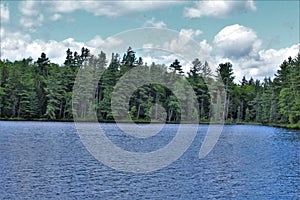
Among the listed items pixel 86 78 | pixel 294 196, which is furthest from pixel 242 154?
pixel 86 78

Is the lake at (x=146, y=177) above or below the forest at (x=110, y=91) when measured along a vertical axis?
below

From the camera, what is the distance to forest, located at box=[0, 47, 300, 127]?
317 ft

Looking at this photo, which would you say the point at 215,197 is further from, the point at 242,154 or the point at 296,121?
the point at 296,121

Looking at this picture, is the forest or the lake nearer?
the lake

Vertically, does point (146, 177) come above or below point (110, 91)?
below

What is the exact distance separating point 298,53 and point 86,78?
161 ft

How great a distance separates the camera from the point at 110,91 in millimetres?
101875

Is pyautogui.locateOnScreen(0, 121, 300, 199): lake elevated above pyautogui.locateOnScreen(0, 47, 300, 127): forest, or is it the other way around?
pyautogui.locateOnScreen(0, 47, 300, 127): forest

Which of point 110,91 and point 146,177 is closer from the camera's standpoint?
point 146,177

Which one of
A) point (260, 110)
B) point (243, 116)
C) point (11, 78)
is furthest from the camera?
point (243, 116)

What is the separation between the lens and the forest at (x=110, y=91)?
96625 mm

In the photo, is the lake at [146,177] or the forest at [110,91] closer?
the lake at [146,177]

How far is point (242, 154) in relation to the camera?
38031 mm

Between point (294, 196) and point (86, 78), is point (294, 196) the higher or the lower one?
the lower one
